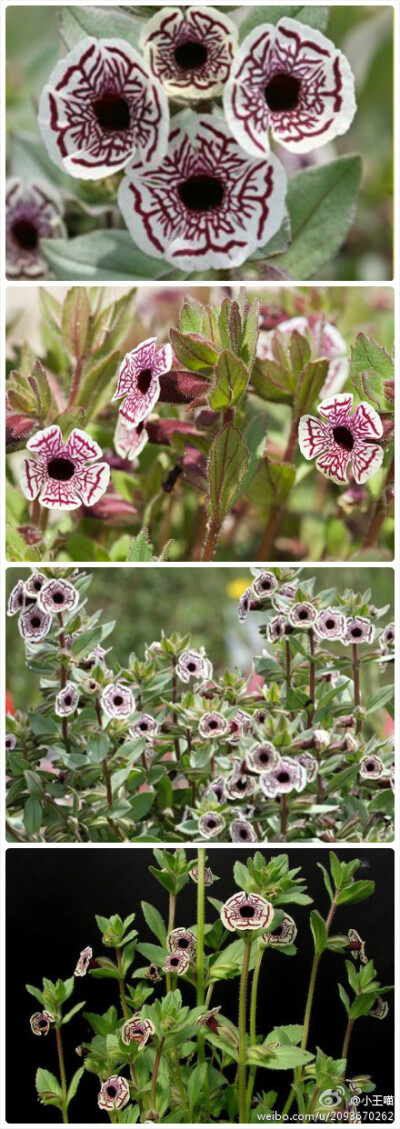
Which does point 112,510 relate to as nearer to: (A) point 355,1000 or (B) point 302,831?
(B) point 302,831

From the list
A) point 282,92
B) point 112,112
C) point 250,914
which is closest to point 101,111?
point 112,112

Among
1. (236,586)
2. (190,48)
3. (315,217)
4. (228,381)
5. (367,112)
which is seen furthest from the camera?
(367,112)

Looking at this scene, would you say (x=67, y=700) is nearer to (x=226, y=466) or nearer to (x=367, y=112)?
(x=226, y=466)

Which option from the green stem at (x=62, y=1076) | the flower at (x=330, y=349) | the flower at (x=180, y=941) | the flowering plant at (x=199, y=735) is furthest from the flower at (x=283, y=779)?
the flower at (x=330, y=349)

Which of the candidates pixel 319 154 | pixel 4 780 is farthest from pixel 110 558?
pixel 319 154

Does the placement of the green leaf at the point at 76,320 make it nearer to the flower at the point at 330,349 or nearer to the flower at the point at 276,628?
the flower at the point at 330,349

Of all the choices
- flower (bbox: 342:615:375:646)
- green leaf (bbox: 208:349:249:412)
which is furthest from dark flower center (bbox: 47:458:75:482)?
flower (bbox: 342:615:375:646)
